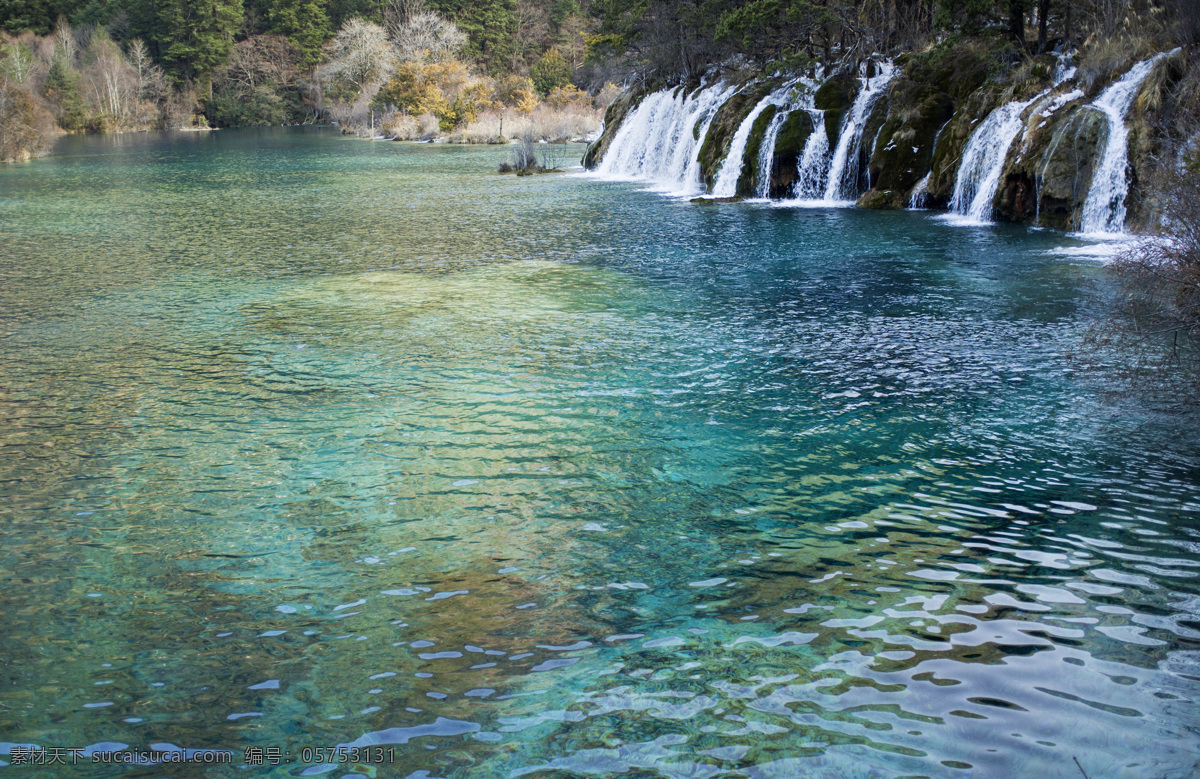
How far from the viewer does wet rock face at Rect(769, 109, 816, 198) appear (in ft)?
67.7

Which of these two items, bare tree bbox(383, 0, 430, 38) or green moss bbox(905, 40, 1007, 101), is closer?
green moss bbox(905, 40, 1007, 101)

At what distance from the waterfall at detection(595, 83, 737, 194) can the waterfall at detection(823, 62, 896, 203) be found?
406cm

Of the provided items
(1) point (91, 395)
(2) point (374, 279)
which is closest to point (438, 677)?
(1) point (91, 395)

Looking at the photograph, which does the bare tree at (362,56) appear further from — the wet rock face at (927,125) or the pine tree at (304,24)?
the wet rock face at (927,125)

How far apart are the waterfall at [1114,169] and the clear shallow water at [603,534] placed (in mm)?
3803

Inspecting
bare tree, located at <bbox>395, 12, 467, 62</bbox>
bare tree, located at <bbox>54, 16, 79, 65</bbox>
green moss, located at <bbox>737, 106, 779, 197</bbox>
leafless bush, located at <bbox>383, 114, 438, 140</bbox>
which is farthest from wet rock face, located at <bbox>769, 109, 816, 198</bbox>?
bare tree, located at <bbox>54, 16, 79, 65</bbox>

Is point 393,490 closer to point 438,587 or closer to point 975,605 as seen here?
point 438,587

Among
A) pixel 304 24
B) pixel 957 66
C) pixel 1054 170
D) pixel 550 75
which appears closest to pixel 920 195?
pixel 957 66

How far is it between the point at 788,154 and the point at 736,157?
1505 millimetres

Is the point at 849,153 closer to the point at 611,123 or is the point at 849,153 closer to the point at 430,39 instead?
the point at 611,123

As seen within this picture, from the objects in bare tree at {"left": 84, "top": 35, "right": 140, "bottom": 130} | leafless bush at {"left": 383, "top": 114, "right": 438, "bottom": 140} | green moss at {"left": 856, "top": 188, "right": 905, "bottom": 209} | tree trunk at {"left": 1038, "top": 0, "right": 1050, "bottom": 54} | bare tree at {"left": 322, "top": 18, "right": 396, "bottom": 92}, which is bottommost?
green moss at {"left": 856, "top": 188, "right": 905, "bottom": 209}

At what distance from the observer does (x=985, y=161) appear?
16812 millimetres

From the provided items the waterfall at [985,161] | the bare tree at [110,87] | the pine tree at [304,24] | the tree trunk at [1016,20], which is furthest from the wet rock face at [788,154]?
the pine tree at [304,24]

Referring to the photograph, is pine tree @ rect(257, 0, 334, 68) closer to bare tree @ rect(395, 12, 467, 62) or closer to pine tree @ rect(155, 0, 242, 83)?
pine tree @ rect(155, 0, 242, 83)
